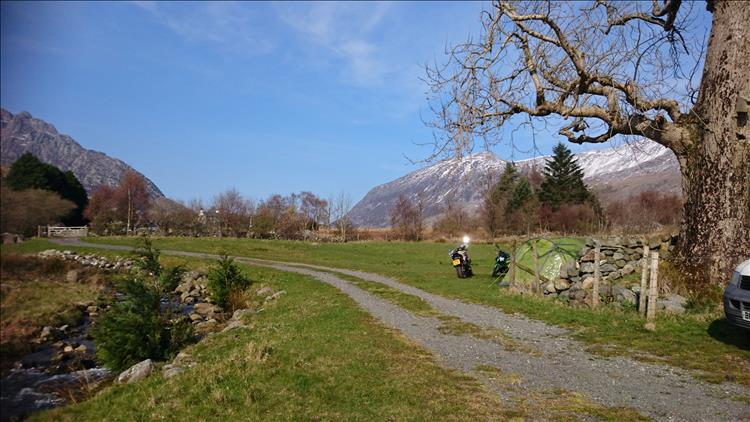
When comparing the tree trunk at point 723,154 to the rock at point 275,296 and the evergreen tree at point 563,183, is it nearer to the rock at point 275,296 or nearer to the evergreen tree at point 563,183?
the rock at point 275,296

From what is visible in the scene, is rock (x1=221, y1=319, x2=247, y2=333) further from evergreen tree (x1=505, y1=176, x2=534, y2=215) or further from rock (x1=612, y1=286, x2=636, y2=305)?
evergreen tree (x1=505, y1=176, x2=534, y2=215)

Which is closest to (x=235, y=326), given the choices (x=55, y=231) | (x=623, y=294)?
(x=55, y=231)

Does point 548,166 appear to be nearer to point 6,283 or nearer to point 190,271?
point 190,271

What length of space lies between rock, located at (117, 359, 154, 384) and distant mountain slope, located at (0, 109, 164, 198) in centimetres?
604

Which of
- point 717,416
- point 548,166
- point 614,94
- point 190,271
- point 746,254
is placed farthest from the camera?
point 548,166

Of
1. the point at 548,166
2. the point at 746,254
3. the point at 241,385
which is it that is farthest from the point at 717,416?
the point at 548,166

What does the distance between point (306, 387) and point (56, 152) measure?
453 cm

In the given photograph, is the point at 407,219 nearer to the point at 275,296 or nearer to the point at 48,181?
the point at 275,296

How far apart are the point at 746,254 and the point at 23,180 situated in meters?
13.5

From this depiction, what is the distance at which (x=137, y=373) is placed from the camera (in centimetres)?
838

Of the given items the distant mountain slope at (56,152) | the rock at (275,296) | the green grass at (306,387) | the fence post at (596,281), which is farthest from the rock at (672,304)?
the rock at (275,296)

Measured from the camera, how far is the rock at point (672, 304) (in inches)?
402

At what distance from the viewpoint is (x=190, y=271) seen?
2477 centimetres

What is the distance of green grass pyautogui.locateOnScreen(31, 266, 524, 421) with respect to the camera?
5.39 metres
